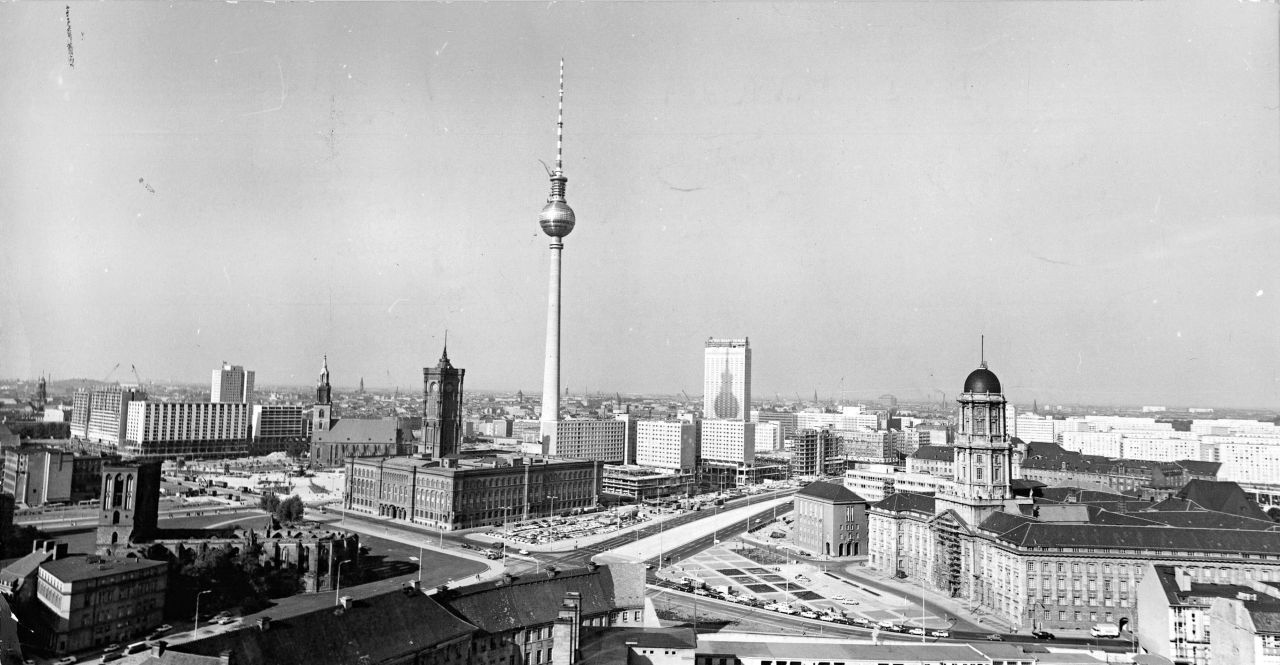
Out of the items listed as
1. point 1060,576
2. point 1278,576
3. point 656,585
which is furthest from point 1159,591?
point 656,585

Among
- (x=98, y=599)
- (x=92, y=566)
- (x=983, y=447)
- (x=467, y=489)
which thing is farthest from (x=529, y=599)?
(x=467, y=489)

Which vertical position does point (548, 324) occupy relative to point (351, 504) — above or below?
above

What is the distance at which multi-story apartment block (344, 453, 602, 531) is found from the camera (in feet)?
391

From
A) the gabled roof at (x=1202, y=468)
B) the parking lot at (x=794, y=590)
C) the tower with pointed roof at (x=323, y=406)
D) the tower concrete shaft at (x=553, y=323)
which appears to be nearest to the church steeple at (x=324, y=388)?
the tower with pointed roof at (x=323, y=406)

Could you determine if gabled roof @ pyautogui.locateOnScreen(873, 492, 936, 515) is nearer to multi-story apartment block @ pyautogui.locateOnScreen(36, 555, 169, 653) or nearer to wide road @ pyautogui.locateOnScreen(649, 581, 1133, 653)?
wide road @ pyautogui.locateOnScreen(649, 581, 1133, 653)

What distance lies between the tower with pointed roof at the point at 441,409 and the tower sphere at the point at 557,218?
38649 mm

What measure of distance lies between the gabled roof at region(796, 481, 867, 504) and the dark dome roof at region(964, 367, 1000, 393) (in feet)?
78.9

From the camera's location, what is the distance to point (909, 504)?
9788 centimetres

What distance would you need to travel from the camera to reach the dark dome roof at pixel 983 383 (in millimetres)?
90750

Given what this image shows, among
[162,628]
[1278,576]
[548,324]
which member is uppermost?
[548,324]

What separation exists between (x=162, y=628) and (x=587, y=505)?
270 feet

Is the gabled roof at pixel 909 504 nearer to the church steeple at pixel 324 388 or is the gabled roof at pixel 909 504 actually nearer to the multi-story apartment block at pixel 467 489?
the multi-story apartment block at pixel 467 489

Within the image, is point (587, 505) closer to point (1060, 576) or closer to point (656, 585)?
point (656, 585)

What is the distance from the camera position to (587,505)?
141250 mm
